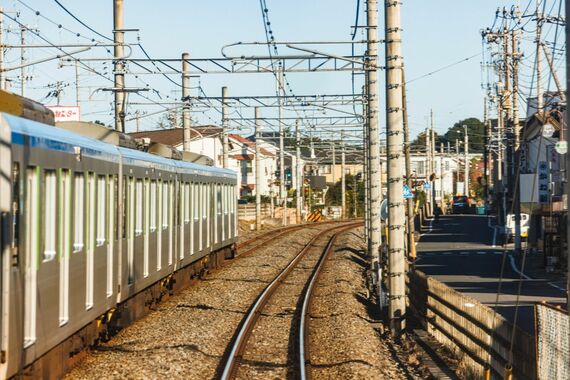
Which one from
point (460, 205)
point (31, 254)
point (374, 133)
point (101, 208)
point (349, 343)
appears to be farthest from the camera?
point (460, 205)

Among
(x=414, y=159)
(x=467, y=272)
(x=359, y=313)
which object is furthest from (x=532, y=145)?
(x=414, y=159)

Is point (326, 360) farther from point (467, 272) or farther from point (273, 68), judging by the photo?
point (467, 272)

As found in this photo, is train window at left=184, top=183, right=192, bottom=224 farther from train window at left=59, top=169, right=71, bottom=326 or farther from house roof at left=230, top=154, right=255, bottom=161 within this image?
house roof at left=230, top=154, right=255, bottom=161

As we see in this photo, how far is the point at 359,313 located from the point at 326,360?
5.15m

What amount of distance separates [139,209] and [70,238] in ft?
14.2

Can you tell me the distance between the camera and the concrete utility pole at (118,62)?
66.4 ft

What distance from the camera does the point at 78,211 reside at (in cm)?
941

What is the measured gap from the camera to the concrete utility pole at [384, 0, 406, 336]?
47.2ft

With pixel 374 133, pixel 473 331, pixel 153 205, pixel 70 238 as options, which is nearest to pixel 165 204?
pixel 153 205

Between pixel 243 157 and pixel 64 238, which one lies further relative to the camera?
pixel 243 157

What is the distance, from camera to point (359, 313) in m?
17.0

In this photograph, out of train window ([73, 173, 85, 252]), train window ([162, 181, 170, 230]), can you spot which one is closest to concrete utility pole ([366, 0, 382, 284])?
train window ([162, 181, 170, 230])

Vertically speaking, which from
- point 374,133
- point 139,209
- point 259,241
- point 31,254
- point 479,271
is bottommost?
point 479,271

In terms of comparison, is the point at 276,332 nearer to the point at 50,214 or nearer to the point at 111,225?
the point at 111,225
